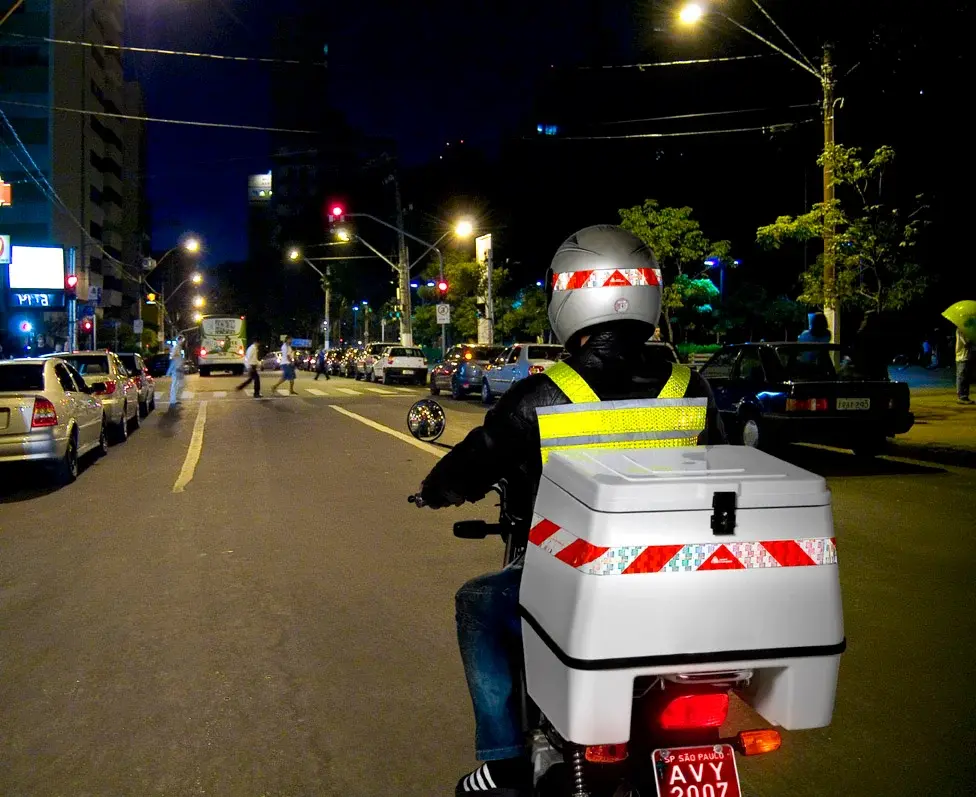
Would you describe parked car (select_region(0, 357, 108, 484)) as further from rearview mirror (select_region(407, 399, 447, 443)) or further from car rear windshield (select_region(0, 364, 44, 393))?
rearview mirror (select_region(407, 399, 447, 443))

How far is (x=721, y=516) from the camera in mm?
2412

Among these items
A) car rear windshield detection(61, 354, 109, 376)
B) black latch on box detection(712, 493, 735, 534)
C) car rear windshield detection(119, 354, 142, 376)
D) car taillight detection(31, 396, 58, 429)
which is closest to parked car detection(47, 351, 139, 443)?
car rear windshield detection(61, 354, 109, 376)

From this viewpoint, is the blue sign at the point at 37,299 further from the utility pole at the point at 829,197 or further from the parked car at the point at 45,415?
the utility pole at the point at 829,197

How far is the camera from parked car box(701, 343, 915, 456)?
43.7 ft

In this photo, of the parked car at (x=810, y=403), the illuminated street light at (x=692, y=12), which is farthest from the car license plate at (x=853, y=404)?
the illuminated street light at (x=692, y=12)

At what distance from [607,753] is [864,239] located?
17.3 m

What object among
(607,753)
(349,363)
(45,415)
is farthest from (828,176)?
(349,363)

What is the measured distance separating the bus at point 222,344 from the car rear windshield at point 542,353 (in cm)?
3935

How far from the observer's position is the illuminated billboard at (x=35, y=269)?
50688mm

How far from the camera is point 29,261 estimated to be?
50938mm

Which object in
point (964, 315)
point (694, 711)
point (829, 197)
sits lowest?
point (694, 711)

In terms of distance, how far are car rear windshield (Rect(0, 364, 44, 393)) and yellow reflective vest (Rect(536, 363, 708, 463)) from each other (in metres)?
11.3

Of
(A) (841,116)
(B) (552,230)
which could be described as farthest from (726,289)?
(A) (841,116)

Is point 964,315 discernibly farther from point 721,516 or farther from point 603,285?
point 721,516
